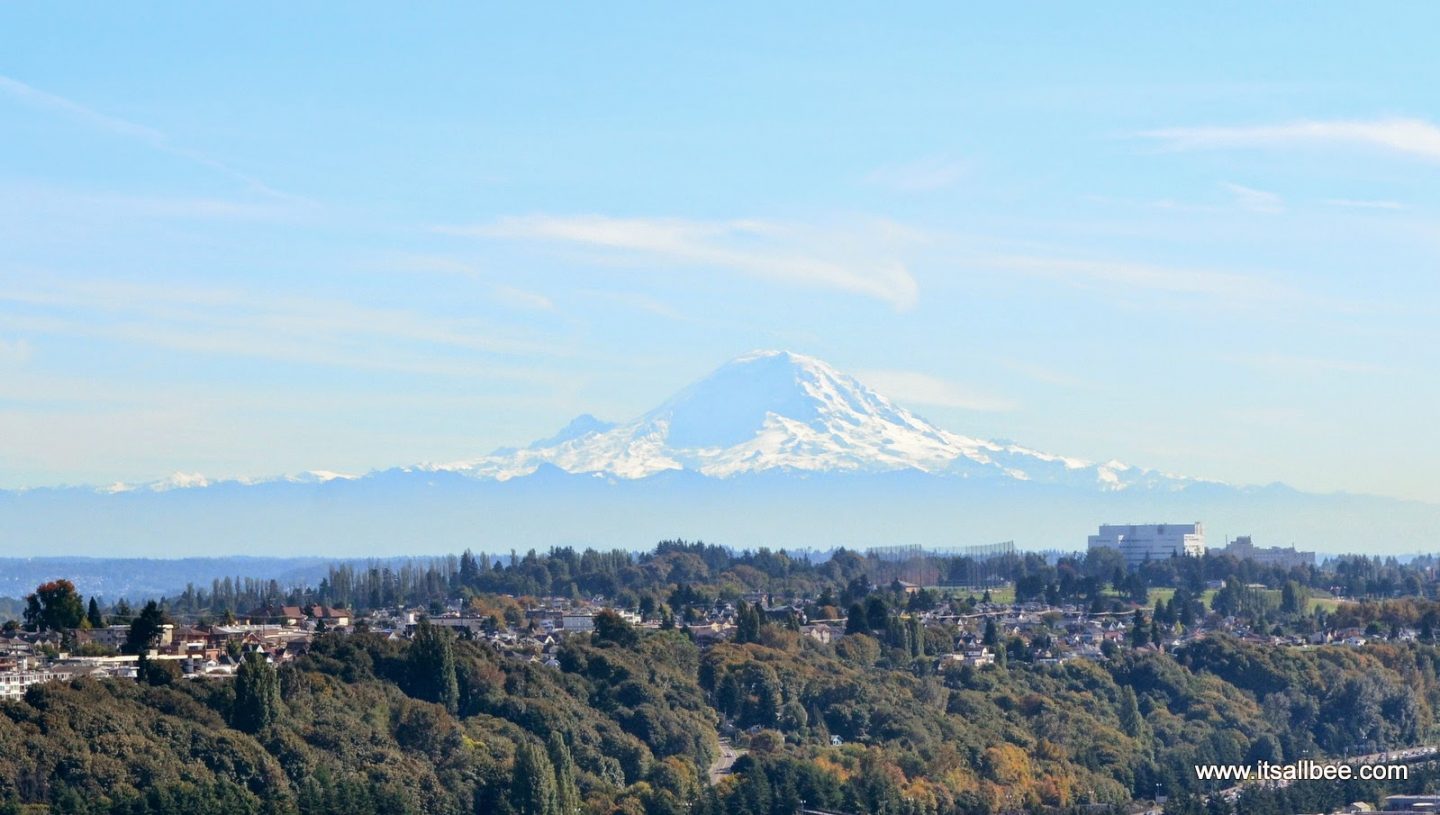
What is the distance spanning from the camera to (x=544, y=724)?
73.4 m

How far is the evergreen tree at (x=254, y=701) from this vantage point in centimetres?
6619

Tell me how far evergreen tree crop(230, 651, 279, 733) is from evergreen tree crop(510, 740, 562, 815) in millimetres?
6781

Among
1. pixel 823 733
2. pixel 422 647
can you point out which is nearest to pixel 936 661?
pixel 823 733

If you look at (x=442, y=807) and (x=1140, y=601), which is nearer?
(x=442, y=807)

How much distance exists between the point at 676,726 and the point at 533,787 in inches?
499

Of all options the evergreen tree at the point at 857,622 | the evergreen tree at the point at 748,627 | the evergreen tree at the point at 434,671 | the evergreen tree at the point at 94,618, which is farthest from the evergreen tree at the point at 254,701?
the evergreen tree at the point at 857,622

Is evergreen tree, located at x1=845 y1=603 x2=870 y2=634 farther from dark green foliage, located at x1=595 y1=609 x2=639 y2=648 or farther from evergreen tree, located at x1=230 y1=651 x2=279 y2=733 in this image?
evergreen tree, located at x1=230 y1=651 x2=279 y2=733

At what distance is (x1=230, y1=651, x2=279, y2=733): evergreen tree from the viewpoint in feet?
217

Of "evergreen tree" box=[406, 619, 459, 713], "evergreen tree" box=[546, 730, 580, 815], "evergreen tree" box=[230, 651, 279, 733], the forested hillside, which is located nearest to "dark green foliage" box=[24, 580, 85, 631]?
the forested hillside

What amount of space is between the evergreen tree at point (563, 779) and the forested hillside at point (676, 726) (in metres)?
0.08

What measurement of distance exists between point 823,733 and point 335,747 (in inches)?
769

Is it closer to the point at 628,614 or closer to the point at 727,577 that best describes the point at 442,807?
the point at 628,614

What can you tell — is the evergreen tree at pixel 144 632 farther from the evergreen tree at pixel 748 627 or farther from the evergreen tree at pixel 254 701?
the evergreen tree at pixel 748 627

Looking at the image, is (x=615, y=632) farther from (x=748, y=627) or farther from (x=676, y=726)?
(x=676, y=726)
